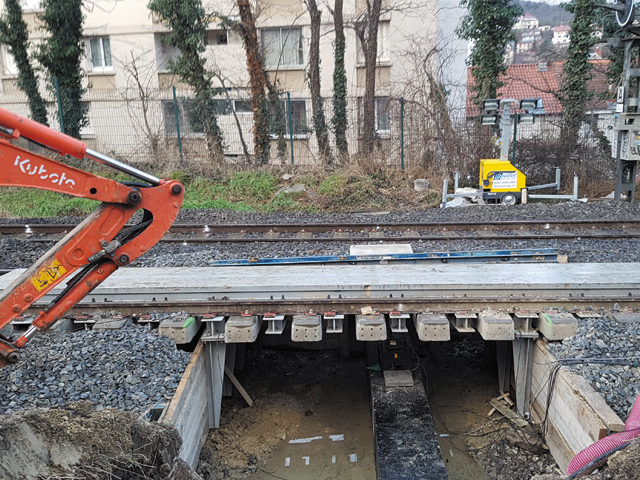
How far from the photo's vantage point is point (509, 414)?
7.53 meters

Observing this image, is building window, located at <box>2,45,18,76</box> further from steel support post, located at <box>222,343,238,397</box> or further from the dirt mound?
the dirt mound

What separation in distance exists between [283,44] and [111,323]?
62.5 ft

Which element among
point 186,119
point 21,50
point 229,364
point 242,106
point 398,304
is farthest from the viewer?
point 242,106

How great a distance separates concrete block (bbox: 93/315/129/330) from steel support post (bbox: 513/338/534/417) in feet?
17.3

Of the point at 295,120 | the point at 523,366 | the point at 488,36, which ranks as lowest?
the point at 523,366

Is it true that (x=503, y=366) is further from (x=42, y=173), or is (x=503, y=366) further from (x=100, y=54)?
(x=100, y=54)

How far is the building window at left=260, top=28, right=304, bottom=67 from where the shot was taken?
23.6 m

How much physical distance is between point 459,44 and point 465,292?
19567mm

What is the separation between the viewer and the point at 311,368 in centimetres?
924

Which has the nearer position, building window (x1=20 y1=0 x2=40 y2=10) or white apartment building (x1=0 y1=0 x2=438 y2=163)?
white apartment building (x1=0 y1=0 x2=438 y2=163)

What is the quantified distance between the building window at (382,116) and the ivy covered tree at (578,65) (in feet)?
20.3

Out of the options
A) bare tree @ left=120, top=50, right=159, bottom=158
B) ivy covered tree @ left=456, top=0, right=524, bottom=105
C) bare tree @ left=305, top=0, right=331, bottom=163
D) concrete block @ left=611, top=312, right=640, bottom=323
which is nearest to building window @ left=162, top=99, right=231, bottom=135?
bare tree @ left=120, top=50, right=159, bottom=158

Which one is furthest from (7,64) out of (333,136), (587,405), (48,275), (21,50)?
(587,405)

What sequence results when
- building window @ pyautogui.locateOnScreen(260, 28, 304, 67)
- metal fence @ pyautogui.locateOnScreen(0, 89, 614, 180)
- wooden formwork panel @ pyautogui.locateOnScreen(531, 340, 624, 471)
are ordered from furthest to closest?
building window @ pyautogui.locateOnScreen(260, 28, 304, 67)
metal fence @ pyautogui.locateOnScreen(0, 89, 614, 180)
wooden formwork panel @ pyautogui.locateOnScreen(531, 340, 624, 471)
